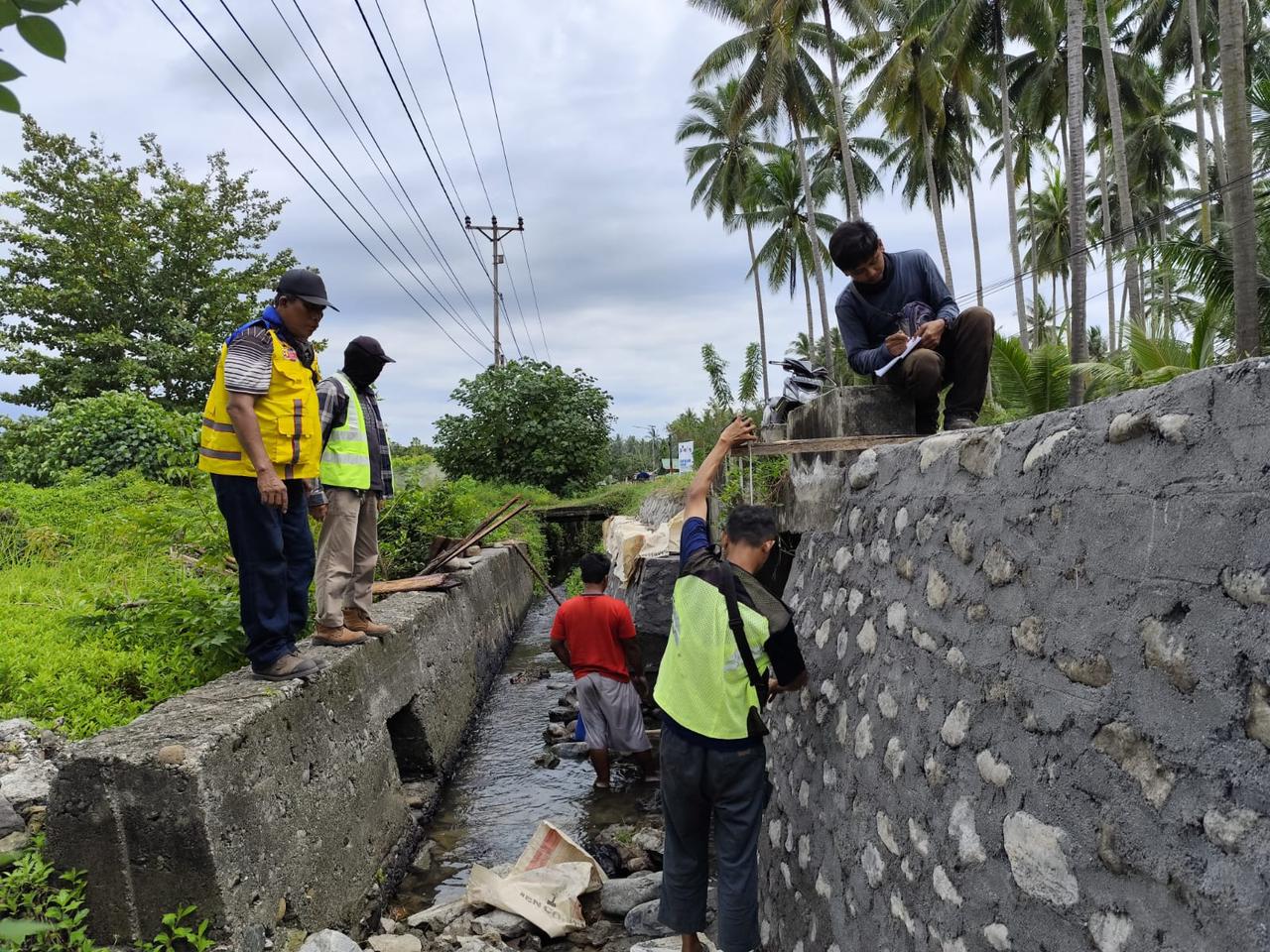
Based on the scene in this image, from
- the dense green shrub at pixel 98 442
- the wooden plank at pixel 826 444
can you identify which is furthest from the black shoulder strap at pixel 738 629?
the dense green shrub at pixel 98 442

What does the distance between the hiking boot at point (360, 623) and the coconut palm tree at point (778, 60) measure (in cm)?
1787

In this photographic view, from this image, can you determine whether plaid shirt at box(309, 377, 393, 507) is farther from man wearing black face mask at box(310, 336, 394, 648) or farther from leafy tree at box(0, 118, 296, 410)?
leafy tree at box(0, 118, 296, 410)

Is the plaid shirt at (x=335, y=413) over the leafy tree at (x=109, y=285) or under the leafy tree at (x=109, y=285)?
under

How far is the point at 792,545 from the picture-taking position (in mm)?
5094

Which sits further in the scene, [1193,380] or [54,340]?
[54,340]

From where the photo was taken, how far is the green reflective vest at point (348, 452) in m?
4.70

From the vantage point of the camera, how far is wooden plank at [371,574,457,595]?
24.2 feet

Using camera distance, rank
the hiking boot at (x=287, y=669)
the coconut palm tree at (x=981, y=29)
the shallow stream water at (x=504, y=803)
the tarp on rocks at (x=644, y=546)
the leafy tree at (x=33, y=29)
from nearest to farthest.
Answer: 1. the leafy tree at (x=33, y=29)
2. the hiking boot at (x=287, y=669)
3. the shallow stream water at (x=504, y=803)
4. the tarp on rocks at (x=644, y=546)
5. the coconut palm tree at (x=981, y=29)

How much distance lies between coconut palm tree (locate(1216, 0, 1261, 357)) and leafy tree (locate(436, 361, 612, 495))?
1751cm

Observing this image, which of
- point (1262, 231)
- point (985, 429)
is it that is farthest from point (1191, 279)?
→ point (985, 429)

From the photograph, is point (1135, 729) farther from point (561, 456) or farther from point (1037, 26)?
point (1037, 26)

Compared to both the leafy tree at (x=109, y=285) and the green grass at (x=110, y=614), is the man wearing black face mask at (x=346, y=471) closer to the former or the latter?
the green grass at (x=110, y=614)

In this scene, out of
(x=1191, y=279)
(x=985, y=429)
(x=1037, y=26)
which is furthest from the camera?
(x=1037, y=26)

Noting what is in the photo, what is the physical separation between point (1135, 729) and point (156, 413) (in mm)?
15279
